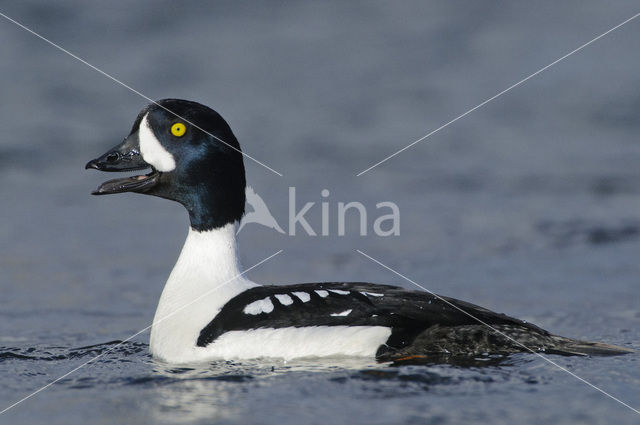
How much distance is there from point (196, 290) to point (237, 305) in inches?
19.4

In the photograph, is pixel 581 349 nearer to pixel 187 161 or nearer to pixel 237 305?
pixel 237 305

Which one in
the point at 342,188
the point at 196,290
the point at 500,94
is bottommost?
the point at 196,290

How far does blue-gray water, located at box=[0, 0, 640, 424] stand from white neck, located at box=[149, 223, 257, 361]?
0.83 feet

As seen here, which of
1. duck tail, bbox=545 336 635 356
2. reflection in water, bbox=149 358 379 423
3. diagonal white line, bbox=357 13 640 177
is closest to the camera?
reflection in water, bbox=149 358 379 423

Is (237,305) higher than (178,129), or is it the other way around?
(178,129)

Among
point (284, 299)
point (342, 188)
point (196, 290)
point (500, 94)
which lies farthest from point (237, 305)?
point (500, 94)

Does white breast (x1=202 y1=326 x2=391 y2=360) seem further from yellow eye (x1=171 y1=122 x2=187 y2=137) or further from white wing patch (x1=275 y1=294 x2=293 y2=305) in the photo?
yellow eye (x1=171 y1=122 x2=187 y2=137)

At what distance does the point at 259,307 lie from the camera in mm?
6867

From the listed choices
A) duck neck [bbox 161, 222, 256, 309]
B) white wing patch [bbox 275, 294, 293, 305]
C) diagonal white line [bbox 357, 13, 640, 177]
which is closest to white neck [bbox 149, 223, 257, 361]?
duck neck [bbox 161, 222, 256, 309]

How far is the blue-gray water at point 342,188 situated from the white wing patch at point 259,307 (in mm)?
366

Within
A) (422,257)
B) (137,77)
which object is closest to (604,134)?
(422,257)

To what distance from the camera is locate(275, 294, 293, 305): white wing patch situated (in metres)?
6.82

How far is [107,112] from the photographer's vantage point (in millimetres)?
16438

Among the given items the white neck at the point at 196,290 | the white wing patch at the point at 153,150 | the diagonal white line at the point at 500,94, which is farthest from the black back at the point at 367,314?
the diagonal white line at the point at 500,94
